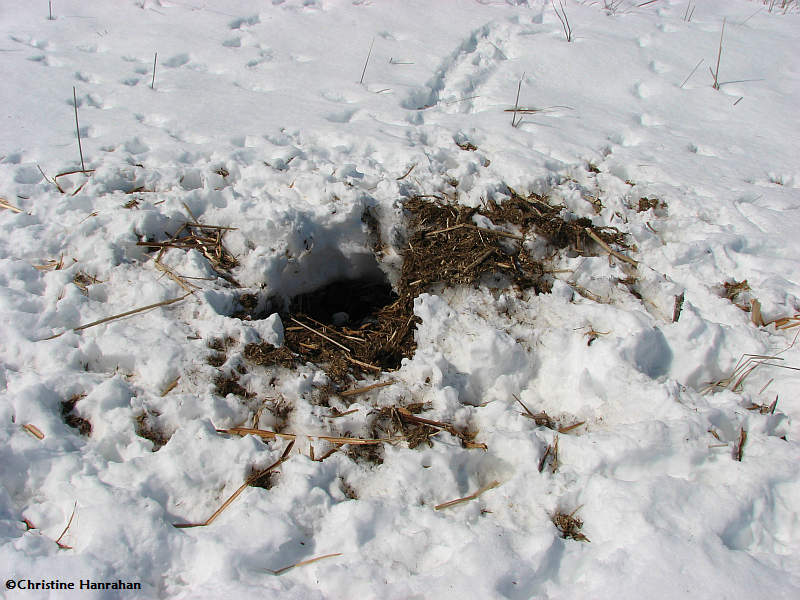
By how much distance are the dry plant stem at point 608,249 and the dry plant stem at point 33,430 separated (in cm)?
277

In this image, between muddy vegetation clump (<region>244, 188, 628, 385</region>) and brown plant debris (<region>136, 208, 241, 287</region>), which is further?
brown plant debris (<region>136, 208, 241, 287</region>)

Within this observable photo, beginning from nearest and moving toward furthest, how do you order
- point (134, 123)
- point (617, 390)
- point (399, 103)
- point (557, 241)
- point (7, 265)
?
point (617, 390) → point (7, 265) → point (557, 241) → point (134, 123) → point (399, 103)

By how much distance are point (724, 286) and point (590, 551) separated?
1825 millimetres

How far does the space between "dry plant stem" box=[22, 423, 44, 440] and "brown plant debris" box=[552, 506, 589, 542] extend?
1.88m

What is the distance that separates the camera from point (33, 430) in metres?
1.94

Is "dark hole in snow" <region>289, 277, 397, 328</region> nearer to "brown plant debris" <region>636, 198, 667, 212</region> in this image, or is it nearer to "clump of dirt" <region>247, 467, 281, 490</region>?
"clump of dirt" <region>247, 467, 281, 490</region>

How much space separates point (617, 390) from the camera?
231 centimetres

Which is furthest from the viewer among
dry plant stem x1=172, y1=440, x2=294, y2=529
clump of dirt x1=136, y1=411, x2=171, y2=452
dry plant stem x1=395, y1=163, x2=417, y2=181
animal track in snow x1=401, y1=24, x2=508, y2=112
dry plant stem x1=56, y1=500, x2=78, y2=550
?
animal track in snow x1=401, y1=24, x2=508, y2=112

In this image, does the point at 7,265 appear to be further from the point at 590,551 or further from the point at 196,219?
the point at 590,551

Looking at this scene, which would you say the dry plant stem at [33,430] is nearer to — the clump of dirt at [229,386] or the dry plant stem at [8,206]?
the clump of dirt at [229,386]

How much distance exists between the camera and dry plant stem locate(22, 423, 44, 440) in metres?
1.93

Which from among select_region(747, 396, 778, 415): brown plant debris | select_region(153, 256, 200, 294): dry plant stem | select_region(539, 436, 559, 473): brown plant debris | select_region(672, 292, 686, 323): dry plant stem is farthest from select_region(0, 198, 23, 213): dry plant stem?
select_region(747, 396, 778, 415): brown plant debris

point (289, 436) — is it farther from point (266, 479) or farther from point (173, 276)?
point (173, 276)

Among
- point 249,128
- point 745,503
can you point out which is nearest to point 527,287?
point 745,503
